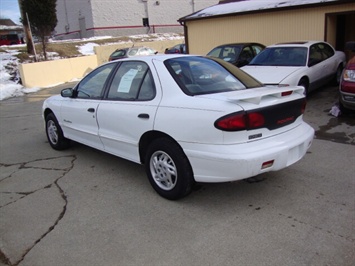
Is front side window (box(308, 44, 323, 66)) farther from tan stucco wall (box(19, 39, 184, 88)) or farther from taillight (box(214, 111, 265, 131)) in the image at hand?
tan stucco wall (box(19, 39, 184, 88))

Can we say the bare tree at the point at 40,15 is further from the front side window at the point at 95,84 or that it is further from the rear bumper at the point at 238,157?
the rear bumper at the point at 238,157

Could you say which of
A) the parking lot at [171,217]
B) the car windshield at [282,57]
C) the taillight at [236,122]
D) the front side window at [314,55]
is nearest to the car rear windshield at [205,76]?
the taillight at [236,122]

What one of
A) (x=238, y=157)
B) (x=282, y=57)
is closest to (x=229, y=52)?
(x=282, y=57)

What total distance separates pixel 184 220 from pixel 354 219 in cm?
161

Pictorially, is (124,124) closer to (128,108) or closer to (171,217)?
(128,108)

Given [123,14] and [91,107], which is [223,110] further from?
[123,14]

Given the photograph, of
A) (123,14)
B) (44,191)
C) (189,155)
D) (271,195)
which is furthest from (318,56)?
(123,14)

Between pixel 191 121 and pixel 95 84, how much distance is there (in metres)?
2.04

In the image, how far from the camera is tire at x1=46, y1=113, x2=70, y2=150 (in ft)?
18.8

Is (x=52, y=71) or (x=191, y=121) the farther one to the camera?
(x=52, y=71)

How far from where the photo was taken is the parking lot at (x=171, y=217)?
9.48ft

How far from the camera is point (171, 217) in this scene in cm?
349

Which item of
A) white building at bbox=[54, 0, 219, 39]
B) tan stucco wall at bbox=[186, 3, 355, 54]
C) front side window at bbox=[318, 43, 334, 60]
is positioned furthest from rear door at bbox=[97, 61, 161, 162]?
white building at bbox=[54, 0, 219, 39]

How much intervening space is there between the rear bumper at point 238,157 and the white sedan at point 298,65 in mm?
4226
